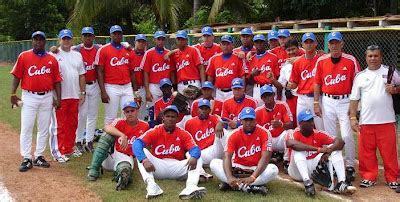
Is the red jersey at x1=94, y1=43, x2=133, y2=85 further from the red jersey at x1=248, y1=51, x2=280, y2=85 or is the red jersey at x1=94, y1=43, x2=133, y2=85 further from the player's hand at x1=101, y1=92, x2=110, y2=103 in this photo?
the red jersey at x1=248, y1=51, x2=280, y2=85

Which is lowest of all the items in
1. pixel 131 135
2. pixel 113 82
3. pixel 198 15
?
pixel 131 135

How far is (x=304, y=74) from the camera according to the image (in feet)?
23.9

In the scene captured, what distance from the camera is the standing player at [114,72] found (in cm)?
804

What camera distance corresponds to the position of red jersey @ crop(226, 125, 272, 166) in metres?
6.31

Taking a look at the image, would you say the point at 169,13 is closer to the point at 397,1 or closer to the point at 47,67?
Answer: the point at 397,1

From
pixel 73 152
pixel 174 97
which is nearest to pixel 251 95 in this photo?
pixel 174 97

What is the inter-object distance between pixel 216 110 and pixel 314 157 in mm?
1874

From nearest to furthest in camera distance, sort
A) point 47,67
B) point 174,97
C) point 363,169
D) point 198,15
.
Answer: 1. point 363,169
2. point 47,67
3. point 174,97
4. point 198,15

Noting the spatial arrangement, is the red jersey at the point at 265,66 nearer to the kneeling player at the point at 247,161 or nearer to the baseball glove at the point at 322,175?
the kneeling player at the point at 247,161

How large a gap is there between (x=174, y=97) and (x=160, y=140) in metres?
1.62

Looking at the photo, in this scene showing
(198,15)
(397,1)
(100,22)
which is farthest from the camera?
(100,22)

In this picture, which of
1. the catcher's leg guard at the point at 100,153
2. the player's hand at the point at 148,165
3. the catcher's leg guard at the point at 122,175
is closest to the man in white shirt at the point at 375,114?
the player's hand at the point at 148,165

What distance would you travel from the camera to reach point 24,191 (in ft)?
20.7

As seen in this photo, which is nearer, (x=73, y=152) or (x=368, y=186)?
(x=368, y=186)
